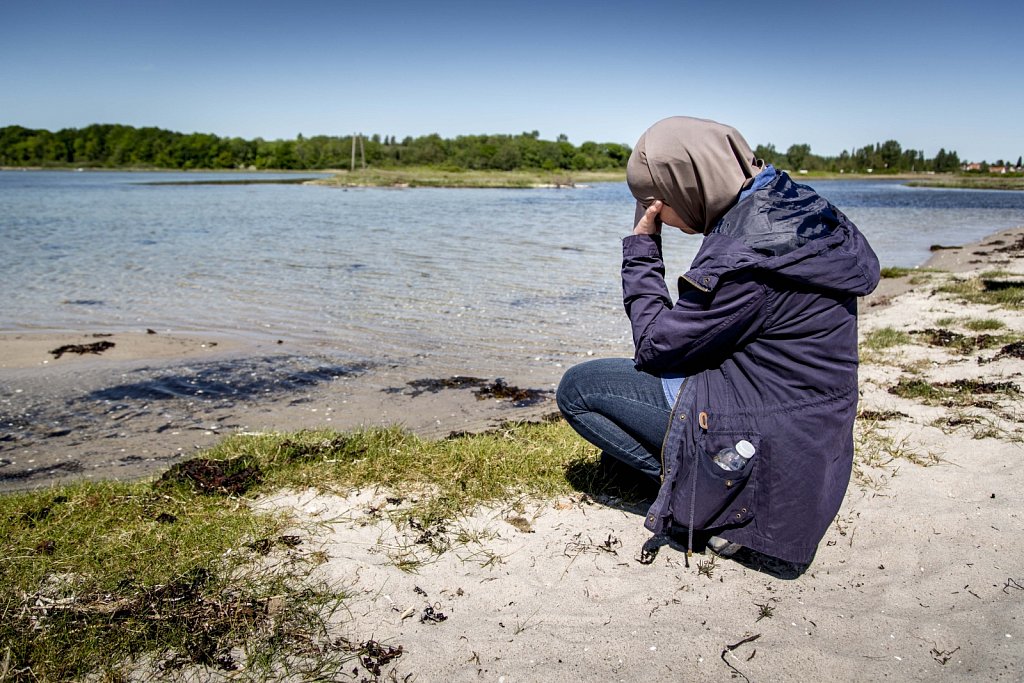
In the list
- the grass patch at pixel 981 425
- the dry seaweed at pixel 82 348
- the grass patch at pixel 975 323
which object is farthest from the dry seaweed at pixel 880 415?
the dry seaweed at pixel 82 348

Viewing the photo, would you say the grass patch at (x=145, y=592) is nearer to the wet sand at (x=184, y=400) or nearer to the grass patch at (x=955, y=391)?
the wet sand at (x=184, y=400)

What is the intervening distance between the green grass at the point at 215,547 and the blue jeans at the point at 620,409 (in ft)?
2.63

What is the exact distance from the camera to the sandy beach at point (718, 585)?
282cm

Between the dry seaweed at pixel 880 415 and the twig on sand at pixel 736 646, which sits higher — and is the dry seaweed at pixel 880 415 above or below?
above

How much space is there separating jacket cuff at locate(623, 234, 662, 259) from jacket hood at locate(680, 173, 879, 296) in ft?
1.28

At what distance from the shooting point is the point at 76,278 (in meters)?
16.8

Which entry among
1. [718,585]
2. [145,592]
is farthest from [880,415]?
[145,592]

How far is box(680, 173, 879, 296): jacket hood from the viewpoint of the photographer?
8.57 feet

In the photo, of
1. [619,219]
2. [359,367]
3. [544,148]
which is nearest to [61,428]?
[359,367]

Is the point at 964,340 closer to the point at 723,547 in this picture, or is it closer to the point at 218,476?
the point at 723,547

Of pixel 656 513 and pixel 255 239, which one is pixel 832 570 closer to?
pixel 656 513

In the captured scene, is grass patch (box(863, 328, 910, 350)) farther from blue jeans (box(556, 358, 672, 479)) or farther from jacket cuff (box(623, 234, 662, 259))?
jacket cuff (box(623, 234, 662, 259))

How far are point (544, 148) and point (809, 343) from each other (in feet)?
573

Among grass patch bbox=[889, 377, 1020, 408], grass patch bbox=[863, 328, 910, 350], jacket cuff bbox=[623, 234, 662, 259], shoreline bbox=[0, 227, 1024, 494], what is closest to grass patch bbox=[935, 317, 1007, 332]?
grass patch bbox=[863, 328, 910, 350]
